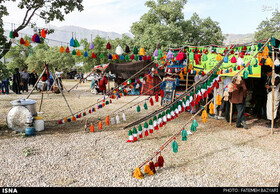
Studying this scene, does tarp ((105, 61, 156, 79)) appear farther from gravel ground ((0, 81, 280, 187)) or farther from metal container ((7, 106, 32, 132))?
metal container ((7, 106, 32, 132))

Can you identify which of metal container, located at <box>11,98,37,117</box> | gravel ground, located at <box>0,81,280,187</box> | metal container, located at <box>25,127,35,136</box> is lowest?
gravel ground, located at <box>0,81,280,187</box>

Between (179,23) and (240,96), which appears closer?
(240,96)

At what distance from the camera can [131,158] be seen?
4.72 metres

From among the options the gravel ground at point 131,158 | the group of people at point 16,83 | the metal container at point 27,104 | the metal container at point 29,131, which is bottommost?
the gravel ground at point 131,158

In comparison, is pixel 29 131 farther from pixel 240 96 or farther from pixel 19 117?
pixel 240 96

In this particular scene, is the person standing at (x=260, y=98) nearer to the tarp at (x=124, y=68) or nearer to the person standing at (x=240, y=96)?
the person standing at (x=240, y=96)

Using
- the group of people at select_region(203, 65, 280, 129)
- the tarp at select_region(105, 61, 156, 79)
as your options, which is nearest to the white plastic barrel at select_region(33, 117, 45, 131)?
the group of people at select_region(203, 65, 280, 129)

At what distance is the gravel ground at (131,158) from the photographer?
3.76 m

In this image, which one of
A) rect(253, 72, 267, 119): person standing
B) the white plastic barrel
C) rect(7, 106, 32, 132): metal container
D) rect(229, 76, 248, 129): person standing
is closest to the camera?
rect(7, 106, 32, 132): metal container

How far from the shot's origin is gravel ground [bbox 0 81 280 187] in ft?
12.3

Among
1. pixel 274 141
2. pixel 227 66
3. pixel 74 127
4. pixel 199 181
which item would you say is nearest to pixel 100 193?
pixel 199 181

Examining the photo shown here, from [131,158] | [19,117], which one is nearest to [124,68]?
[19,117]

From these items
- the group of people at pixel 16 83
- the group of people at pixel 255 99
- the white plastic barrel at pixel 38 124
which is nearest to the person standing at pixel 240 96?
the group of people at pixel 255 99

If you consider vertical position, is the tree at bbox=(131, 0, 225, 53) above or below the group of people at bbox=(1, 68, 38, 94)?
above
